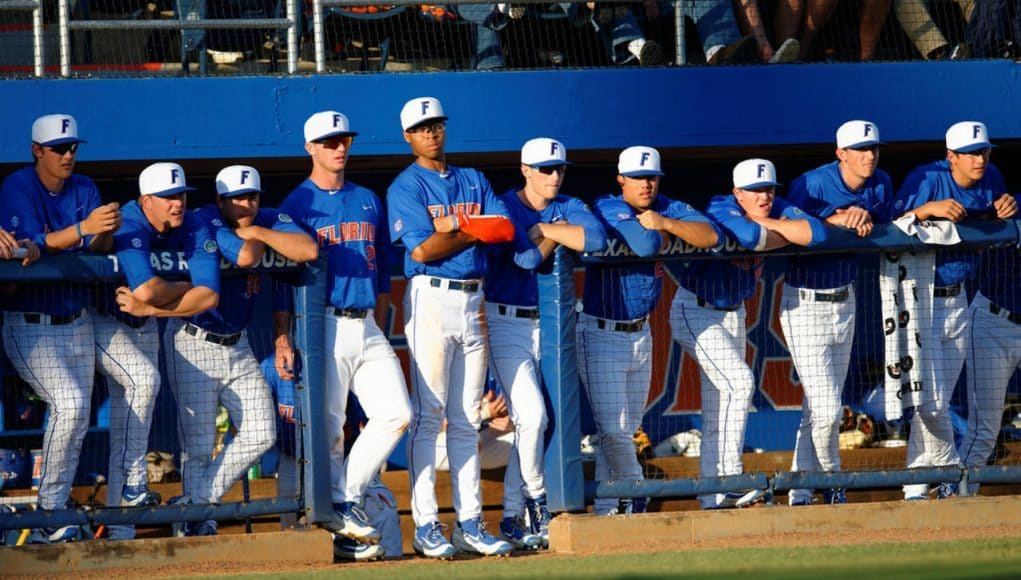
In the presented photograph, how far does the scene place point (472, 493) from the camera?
20.7 feet

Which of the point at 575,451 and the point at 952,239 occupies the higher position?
the point at 952,239

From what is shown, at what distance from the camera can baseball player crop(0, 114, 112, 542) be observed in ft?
19.6

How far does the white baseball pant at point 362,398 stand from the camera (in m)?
6.21

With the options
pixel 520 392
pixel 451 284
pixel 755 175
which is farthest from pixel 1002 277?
pixel 451 284

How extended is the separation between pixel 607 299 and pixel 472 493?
3.76 ft

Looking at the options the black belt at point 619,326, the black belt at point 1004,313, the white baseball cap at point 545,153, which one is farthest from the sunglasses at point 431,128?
the black belt at point 1004,313

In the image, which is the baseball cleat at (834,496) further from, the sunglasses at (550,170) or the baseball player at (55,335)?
the baseball player at (55,335)

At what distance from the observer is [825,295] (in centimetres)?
694

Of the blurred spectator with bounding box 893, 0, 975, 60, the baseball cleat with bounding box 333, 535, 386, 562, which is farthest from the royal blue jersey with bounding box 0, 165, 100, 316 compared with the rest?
the blurred spectator with bounding box 893, 0, 975, 60

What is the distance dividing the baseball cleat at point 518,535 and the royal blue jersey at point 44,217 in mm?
2081

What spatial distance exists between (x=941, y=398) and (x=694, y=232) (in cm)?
159

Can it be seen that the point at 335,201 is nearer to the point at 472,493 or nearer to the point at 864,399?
the point at 472,493

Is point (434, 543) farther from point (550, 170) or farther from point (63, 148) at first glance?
point (63, 148)

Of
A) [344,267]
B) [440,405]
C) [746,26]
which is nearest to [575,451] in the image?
[440,405]
